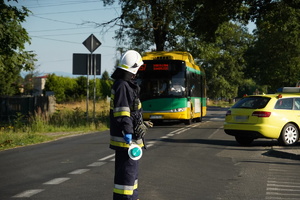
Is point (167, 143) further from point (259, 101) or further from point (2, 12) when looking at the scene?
point (2, 12)

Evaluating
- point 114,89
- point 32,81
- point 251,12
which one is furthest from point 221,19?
point 32,81

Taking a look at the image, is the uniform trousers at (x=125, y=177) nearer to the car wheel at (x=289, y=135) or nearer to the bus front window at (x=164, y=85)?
the car wheel at (x=289, y=135)

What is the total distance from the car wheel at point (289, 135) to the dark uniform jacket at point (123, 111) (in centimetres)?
998

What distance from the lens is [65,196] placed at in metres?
7.24

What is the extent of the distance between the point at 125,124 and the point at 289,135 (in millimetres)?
10563

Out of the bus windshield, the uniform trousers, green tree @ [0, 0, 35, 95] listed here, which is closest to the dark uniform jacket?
the uniform trousers

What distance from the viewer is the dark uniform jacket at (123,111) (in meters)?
5.52

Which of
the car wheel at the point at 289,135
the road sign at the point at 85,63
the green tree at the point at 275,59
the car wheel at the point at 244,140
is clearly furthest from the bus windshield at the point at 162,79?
the green tree at the point at 275,59

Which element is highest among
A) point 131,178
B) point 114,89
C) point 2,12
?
point 2,12

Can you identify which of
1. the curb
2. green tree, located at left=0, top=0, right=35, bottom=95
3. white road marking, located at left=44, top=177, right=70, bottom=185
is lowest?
white road marking, located at left=44, top=177, right=70, bottom=185

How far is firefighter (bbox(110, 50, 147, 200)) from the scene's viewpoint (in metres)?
5.54

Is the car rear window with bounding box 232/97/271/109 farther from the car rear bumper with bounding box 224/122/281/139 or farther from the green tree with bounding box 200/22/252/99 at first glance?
the green tree with bounding box 200/22/252/99

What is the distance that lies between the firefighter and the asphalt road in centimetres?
158

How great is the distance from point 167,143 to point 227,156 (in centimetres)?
366
